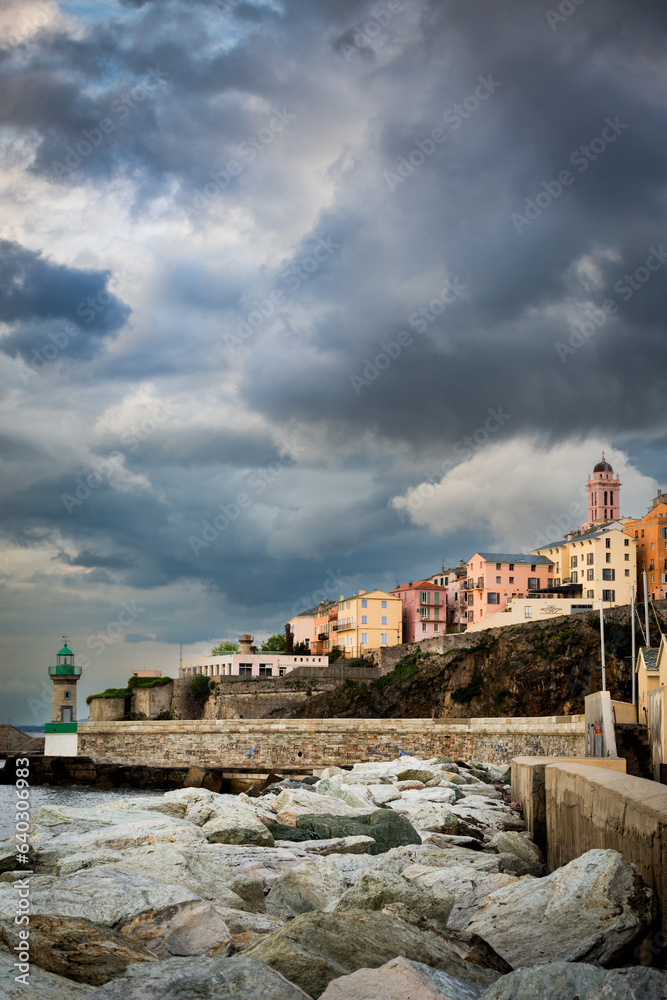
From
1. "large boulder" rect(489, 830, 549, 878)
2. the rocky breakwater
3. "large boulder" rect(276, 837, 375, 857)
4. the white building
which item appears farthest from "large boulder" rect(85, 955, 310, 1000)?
the white building

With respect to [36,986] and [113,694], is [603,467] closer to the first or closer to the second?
[113,694]

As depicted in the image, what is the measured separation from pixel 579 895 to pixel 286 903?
3.21m

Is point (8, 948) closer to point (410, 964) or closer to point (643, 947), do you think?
point (410, 964)

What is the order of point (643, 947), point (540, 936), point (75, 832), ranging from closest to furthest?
1. point (643, 947)
2. point (540, 936)
3. point (75, 832)

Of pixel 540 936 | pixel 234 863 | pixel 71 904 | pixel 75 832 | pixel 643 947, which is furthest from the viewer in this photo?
pixel 75 832

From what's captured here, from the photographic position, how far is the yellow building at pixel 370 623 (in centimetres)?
6819

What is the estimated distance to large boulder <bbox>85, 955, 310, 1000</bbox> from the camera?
411cm

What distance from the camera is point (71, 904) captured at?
6227 millimetres

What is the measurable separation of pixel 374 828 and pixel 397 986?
7237 millimetres

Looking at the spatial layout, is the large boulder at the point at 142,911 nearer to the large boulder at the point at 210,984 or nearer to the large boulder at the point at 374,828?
the large boulder at the point at 210,984

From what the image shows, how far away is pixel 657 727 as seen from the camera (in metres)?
17.5

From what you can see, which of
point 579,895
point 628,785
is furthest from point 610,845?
point 579,895

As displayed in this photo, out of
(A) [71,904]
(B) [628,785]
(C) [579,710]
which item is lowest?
(C) [579,710]

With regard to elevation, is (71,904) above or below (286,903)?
above
